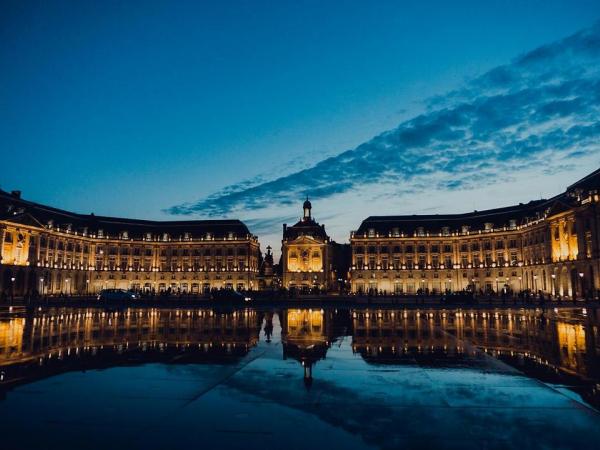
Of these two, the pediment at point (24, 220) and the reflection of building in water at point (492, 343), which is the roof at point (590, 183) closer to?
the reflection of building in water at point (492, 343)

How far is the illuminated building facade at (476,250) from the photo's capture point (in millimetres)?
74562

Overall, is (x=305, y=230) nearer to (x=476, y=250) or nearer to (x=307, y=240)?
(x=307, y=240)

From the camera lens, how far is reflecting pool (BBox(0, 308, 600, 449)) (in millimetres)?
5910

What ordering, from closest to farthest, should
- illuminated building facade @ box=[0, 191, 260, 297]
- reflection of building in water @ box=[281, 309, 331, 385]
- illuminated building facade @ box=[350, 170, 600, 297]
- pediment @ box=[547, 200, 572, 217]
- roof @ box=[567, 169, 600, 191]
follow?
reflection of building in water @ box=[281, 309, 331, 385] → roof @ box=[567, 169, 600, 191] → pediment @ box=[547, 200, 572, 217] → illuminated building facade @ box=[350, 170, 600, 297] → illuminated building facade @ box=[0, 191, 260, 297]

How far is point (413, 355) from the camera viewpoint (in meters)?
12.4

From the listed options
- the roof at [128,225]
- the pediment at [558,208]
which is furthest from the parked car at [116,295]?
the pediment at [558,208]

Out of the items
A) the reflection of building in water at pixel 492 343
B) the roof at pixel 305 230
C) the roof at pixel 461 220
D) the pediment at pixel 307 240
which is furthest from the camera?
the roof at pixel 305 230

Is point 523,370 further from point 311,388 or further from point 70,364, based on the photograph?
point 70,364

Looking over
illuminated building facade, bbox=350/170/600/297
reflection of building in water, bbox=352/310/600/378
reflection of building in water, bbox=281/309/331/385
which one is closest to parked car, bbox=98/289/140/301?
reflection of building in water, bbox=281/309/331/385

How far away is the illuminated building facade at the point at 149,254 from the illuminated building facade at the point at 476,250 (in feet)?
96.6

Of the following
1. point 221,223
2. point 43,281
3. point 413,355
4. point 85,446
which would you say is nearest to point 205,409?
point 85,446

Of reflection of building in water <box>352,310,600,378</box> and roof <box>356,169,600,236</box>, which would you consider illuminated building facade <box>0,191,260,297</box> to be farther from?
reflection of building in water <box>352,310,600,378</box>

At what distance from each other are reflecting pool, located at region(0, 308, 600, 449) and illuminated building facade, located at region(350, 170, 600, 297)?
68724 millimetres

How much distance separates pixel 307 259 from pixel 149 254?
3911 cm
